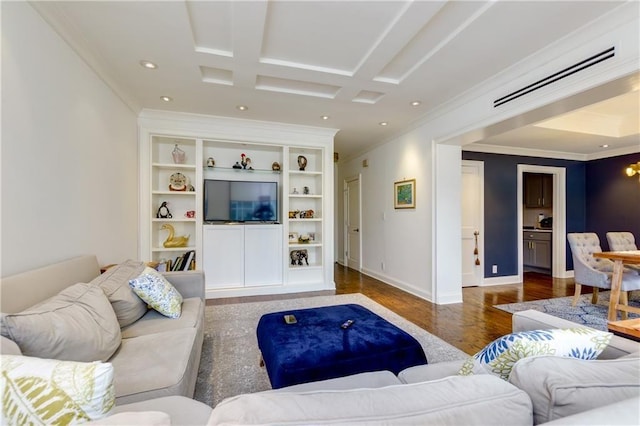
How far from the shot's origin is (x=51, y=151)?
1.91m

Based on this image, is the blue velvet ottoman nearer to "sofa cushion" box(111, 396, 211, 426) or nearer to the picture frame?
"sofa cushion" box(111, 396, 211, 426)

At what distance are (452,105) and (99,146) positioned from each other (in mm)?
3737

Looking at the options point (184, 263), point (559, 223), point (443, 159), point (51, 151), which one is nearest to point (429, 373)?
point (51, 151)

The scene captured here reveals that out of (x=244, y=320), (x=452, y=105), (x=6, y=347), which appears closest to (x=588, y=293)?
(x=452, y=105)

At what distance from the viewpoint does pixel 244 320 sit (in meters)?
3.17

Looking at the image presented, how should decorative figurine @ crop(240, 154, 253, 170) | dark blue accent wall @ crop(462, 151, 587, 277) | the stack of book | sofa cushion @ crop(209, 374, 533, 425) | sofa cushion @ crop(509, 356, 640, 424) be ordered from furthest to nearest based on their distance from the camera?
dark blue accent wall @ crop(462, 151, 587, 277) → decorative figurine @ crop(240, 154, 253, 170) → the stack of book → sofa cushion @ crop(509, 356, 640, 424) → sofa cushion @ crop(209, 374, 533, 425)

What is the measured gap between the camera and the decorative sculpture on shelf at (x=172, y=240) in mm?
3990

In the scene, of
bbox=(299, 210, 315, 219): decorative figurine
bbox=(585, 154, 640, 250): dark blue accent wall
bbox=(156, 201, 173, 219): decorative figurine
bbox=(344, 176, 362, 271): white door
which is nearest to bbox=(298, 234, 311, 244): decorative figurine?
bbox=(299, 210, 315, 219): decorative figurine

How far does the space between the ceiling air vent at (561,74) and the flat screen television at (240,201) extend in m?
3.12

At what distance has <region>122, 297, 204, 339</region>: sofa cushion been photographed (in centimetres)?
179

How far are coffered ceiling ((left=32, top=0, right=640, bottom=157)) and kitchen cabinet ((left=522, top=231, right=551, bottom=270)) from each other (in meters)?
4.42

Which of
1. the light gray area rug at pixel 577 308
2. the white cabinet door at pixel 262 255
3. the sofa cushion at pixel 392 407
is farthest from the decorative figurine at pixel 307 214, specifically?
the sofa cushion at pixel 392 407

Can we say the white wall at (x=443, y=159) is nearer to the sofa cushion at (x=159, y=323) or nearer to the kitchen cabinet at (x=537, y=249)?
the sofa cushion at (x=159, y=323)

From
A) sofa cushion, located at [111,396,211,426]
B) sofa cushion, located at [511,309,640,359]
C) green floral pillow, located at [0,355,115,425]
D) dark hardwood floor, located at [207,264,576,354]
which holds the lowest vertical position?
dark hardwood floor, located at [207,264,576,354]
